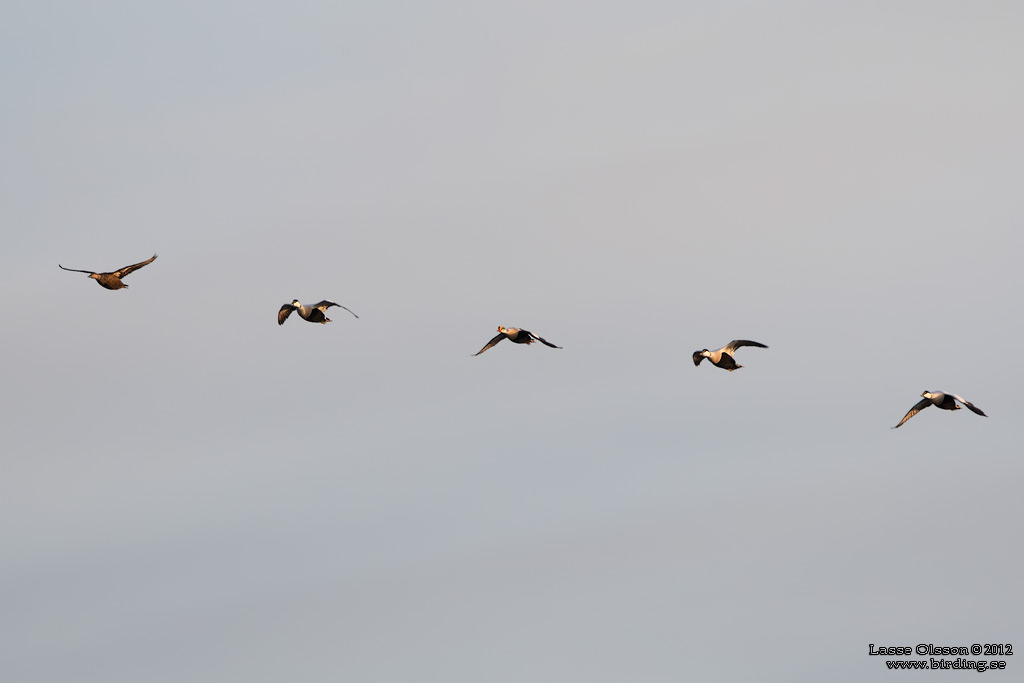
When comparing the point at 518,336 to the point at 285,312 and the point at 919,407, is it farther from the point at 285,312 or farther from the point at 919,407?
the point at 919,407

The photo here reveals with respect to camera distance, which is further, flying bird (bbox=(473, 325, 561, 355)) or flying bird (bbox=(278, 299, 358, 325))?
flying bird (bbox=(473, 325, 561, 355))

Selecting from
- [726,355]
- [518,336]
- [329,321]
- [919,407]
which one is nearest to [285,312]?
[329,321]

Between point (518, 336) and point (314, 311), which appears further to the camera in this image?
point (518, 336)

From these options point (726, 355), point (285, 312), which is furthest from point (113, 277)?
point (726, 355)

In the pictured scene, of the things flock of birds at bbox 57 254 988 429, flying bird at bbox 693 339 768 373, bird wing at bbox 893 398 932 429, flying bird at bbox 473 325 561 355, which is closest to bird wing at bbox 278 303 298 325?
flock of birds at bbox 57 254 988 429

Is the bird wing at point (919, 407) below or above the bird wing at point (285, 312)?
below

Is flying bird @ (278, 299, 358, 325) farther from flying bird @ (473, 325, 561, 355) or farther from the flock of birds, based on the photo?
flying bird @ (473, 325, 561, 355)

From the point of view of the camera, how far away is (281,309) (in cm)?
4919

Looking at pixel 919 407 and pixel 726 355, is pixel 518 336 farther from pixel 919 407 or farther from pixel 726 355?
pixel 919 407

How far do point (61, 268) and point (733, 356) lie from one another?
24.8 m

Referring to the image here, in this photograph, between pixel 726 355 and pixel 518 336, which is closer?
pixel 726 355

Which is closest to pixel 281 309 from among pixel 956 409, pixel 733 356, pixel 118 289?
pixel 118 289

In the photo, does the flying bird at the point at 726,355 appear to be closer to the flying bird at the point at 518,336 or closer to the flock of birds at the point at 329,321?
the flock of birds at the point at 329,321

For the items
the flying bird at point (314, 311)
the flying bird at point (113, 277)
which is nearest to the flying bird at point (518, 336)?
the flying bird at point (314, 311)
